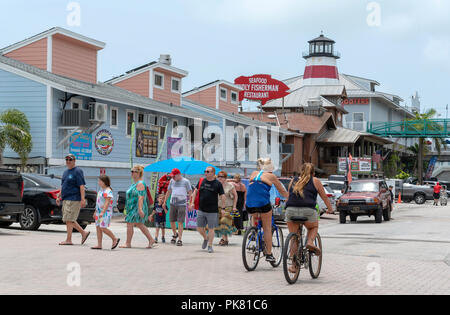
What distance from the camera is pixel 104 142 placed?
29438 mm

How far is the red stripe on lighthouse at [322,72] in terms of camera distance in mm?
85312

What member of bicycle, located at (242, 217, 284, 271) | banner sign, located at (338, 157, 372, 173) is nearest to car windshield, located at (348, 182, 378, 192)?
bicycle, located at (242, 217, 284, 271)

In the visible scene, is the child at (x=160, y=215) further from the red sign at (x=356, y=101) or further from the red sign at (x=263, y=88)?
the red sign at (x=356, y=101)

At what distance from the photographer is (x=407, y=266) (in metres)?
12.0

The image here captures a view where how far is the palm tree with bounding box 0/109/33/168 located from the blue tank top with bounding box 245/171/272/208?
1550cm

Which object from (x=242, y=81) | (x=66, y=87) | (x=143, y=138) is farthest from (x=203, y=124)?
(x=242, y=81)

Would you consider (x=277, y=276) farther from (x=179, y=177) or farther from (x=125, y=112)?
(x=125, y=112)

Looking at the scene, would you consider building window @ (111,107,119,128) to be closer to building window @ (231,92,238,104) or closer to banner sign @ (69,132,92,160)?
banner sign @ (69,132,92,160)

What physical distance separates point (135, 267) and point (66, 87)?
15863 mm

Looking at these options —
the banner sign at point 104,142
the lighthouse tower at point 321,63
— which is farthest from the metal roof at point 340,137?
the banner sign at point 104,142

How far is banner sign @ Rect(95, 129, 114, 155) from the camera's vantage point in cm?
2895

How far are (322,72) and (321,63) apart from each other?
1415mm

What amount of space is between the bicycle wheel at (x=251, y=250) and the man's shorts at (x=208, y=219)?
3297mm

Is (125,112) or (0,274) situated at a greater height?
(125,112)
